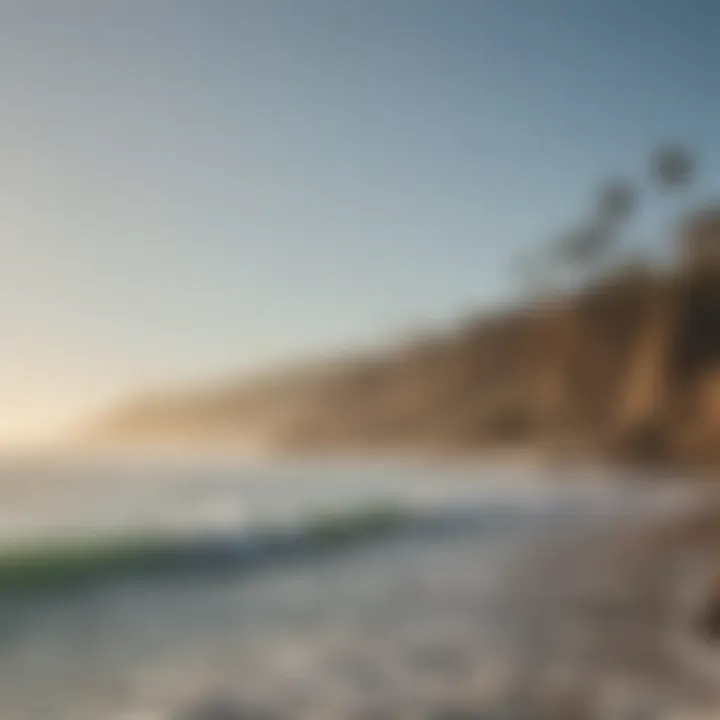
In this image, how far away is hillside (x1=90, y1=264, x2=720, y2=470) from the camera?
139 cm

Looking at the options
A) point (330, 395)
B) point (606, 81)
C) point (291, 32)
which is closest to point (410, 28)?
point (291, 32)

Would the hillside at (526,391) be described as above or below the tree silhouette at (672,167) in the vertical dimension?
below

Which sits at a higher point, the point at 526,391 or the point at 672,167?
the point at 672,167

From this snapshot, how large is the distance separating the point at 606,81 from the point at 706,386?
2.79 ft

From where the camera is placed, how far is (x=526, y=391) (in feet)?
5.89

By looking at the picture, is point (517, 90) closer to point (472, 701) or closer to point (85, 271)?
point (85, 271)

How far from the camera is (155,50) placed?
47.8 inches

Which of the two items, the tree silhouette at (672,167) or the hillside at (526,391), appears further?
the tree silhouette at (672,167)

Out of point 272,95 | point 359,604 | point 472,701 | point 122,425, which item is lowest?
point 472,701

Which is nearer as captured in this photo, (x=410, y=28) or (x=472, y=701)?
(x=472, y=701)

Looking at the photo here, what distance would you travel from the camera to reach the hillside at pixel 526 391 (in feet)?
4.55

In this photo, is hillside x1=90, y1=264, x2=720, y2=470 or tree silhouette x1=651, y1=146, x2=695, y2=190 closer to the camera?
hillside x1=90, y1=264, x2=720, y2=470

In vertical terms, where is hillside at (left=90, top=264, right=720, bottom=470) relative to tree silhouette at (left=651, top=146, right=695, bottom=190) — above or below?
below

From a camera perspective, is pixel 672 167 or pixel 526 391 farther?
pixel 526 391
